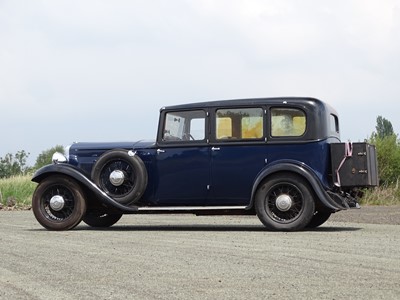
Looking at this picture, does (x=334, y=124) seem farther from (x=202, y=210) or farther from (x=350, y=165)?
(x=202, y=210)

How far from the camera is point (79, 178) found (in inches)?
639

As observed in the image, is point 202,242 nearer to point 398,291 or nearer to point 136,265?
point 136,265

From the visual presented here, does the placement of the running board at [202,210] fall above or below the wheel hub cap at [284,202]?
below

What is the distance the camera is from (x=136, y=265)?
10.0m

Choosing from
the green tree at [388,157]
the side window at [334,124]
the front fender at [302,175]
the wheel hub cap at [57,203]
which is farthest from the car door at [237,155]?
the green tree at [388,157]

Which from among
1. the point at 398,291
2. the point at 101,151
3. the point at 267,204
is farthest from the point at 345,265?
the point at 101,151

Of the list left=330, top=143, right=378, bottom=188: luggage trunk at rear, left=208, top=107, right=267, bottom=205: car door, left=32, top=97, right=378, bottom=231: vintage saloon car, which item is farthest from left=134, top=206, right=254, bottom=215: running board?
left=330, top=143, right=378, bottom=188: luggage trunk at rear

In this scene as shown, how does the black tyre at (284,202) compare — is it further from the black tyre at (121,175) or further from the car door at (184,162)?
the black tyre at (121,175)

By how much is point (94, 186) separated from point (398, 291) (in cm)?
898

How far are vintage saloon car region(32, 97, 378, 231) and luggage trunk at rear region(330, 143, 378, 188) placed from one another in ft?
0.05

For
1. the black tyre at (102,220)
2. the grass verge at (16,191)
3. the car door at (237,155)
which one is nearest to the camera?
the car door at (237,155)

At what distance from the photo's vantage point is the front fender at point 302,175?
15.0 m

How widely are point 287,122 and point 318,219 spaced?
2.07 metres

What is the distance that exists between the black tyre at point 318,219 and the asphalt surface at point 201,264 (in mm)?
563
